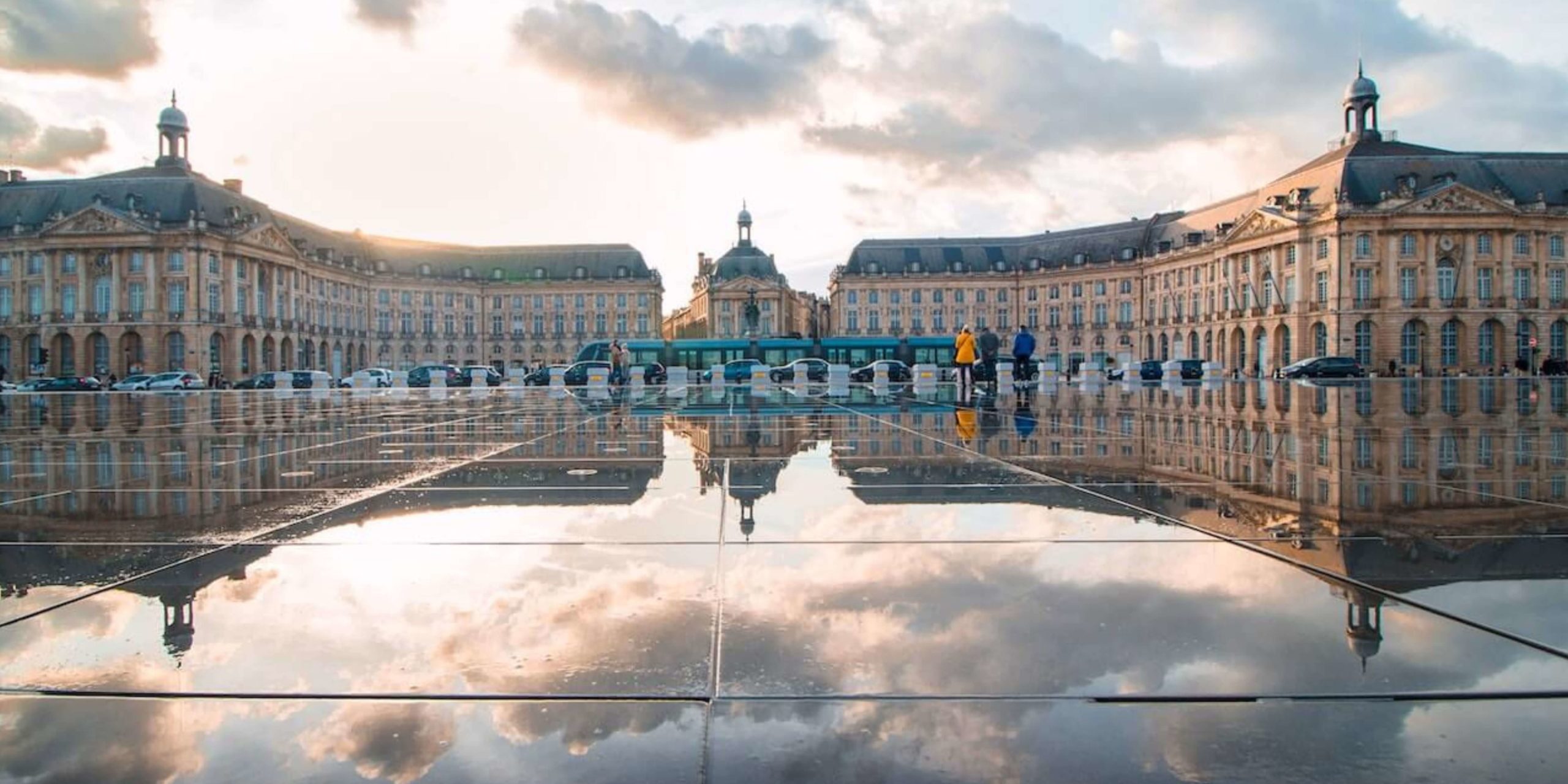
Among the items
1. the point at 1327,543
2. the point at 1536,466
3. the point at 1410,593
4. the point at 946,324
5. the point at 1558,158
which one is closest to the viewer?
the point at 1410,593

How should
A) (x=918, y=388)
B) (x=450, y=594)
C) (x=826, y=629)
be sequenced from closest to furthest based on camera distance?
1. (x=826, y=629)
2. (x=450, y=594)
3. (x=918, y=388)

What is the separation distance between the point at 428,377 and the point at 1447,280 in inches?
2813

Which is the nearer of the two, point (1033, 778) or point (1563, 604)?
point (1033, 778)

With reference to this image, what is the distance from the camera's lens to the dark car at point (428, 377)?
58.2 m

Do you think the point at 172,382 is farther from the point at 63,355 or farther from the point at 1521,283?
the point at 1521,283

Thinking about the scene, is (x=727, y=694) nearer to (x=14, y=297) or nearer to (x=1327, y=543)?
(x=1327, y=543)

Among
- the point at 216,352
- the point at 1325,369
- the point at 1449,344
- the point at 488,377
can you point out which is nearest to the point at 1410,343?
the point at 1449,344

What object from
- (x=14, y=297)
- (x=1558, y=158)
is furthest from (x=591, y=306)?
(x=1558, y=158)

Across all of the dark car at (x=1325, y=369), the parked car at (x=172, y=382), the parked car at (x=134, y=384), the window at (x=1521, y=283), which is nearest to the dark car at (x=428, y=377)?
the parked car at (x=172, y=382)

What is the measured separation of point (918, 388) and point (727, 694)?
28.9 m

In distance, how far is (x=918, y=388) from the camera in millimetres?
30938

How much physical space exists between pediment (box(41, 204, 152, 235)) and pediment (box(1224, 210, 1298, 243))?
278 ft

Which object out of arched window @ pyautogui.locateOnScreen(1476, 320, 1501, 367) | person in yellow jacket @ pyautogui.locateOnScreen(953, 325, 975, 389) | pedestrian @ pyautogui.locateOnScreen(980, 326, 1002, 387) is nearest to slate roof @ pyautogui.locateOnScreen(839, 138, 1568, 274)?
arched window @ pyautogui.locateOnScreen(1476, 320, 1501, 367)

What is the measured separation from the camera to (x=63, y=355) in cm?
7206
